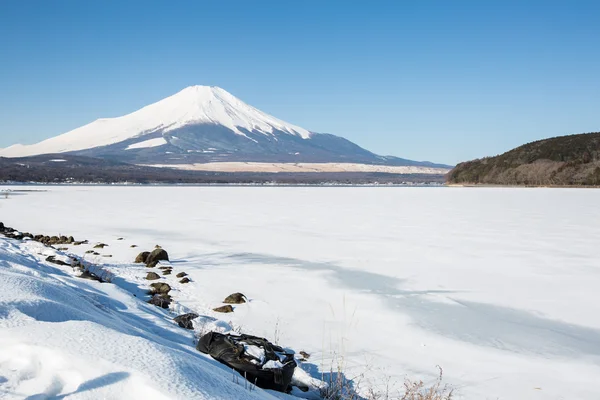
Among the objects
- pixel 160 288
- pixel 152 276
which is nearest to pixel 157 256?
pixel 152 276

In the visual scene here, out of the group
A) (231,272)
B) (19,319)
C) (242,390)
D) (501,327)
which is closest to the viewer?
(242,390)

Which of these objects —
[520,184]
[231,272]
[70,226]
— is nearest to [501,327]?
[231,272]

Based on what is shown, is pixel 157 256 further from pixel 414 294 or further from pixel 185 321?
pixel 414 294

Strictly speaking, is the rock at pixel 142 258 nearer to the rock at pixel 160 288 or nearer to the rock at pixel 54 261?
the rock at pixel 54 261

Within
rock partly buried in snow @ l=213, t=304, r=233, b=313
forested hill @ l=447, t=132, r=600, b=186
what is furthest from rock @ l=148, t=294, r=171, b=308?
forested hill @ l=447, t=132, r=600, b=186

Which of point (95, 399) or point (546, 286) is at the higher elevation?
point (95, 399)

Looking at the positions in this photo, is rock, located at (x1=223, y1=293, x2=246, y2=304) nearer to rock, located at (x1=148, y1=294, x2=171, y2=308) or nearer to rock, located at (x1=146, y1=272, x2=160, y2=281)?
rock, located at (x1=148, y1=294, x2=171, y2=308)

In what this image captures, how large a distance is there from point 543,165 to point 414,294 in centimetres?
7234

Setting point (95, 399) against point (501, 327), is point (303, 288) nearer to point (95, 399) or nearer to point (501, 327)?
point (501, 327)

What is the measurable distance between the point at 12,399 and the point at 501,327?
18.1ft

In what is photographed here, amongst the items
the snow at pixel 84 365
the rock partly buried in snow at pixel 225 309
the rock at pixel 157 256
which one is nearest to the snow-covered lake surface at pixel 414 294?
the rock partly buried in snow at pixel 225 309

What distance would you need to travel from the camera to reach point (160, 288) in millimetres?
7699

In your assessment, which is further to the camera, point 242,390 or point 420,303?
point 420,303

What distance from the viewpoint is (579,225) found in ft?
54.3
